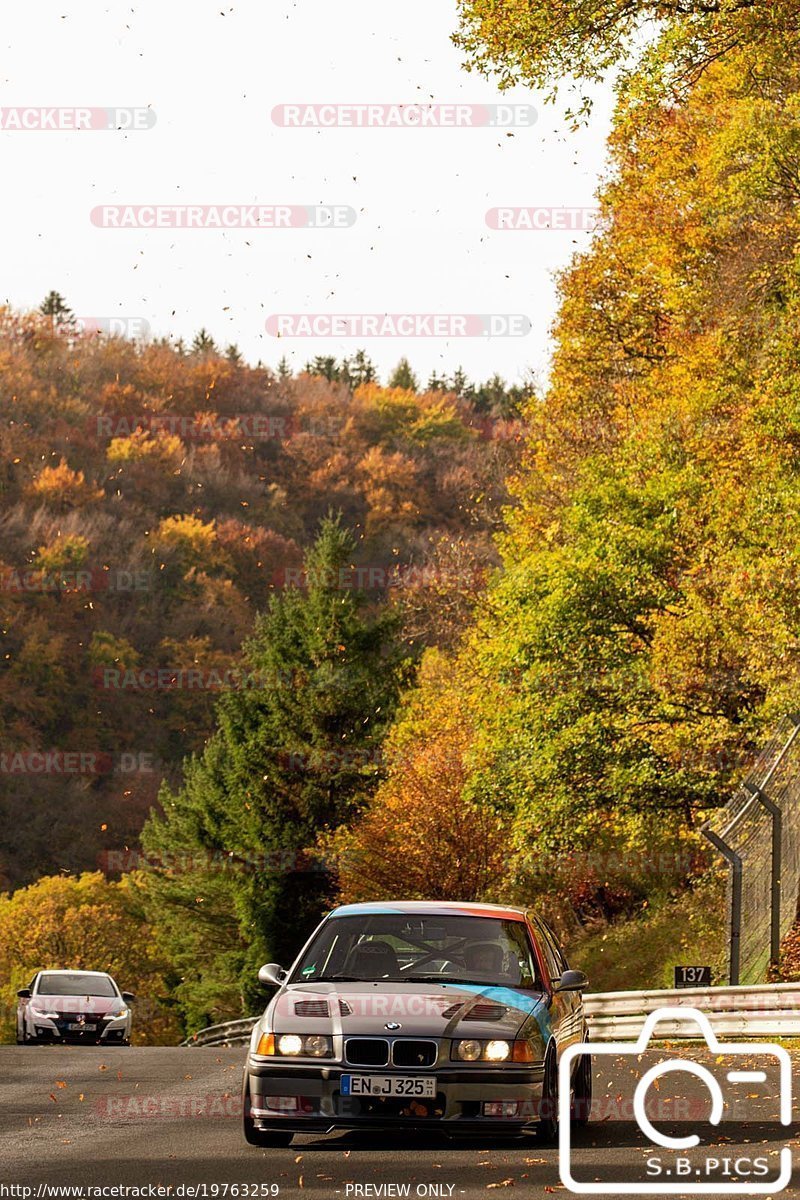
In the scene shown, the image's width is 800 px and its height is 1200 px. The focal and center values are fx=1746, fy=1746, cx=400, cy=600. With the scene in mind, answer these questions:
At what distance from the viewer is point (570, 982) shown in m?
11.2

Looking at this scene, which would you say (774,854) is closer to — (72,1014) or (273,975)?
(72,1014)

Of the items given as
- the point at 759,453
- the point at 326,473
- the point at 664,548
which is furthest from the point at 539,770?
the point at 326,473

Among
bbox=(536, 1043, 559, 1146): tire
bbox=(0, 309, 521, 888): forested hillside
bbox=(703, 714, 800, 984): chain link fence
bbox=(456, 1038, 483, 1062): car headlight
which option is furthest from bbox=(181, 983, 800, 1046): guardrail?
bbox=(0, 309, 521, 888): forested hillside

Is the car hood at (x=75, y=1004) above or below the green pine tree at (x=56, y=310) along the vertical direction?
below

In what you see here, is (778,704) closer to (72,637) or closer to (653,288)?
(653,288)

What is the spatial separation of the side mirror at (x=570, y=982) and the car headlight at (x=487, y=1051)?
113cm

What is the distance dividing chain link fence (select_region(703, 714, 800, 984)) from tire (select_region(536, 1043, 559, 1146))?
41.9 ft

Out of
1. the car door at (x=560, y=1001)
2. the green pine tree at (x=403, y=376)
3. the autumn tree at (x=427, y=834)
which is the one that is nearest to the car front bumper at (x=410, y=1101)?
the car door at (x=560, y=1001)

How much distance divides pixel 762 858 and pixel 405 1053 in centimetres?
1531

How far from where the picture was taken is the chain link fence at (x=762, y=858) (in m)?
23.5

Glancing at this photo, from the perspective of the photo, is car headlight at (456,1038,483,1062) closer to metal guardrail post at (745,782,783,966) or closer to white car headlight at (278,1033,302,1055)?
white car headlight at (278,1033,302,1055)

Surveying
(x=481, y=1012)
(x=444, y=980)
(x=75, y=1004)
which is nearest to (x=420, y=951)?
(x=444, y=980)

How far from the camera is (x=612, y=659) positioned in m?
33.1

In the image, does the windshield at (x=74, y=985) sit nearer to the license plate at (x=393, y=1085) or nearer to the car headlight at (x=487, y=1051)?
the license plate at (x=393, y=1085)
